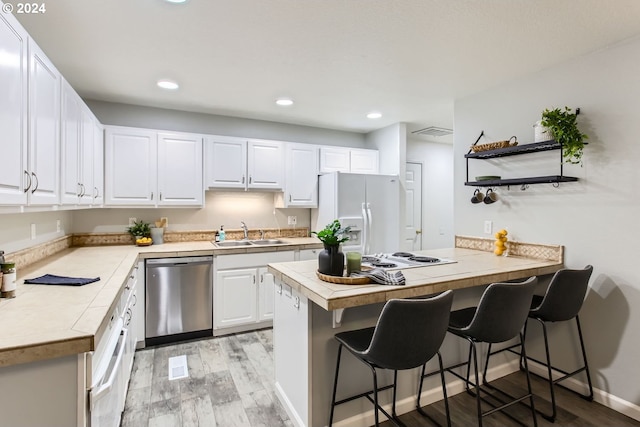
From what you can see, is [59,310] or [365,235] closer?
[59,310]

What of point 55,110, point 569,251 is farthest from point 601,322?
point 55,110

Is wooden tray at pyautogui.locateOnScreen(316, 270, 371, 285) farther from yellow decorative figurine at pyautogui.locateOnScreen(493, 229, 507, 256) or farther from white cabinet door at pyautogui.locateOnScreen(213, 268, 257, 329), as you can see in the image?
white cabinet door at pyautogui.locateOnScreen(213, 268, 257, 329)

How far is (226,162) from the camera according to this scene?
3.74m

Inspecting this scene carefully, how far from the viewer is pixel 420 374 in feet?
7.35

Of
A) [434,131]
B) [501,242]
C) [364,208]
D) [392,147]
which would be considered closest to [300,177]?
[364,208]

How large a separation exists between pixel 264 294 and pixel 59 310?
7.54 ft

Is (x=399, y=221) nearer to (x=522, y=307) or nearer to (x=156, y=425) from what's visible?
(x=522, y=307)

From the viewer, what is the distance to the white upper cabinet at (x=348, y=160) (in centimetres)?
429

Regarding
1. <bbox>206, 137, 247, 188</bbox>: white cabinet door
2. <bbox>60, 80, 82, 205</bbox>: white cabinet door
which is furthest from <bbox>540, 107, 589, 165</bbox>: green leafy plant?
<bbox>60, 80, 82, 205</bbox>: white cabinet door

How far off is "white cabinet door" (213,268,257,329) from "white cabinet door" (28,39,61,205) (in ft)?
5.92

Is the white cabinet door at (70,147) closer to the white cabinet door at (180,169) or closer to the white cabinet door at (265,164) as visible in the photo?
the white cabinet door at (180,169)

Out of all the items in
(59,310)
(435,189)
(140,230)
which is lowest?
(59,310)

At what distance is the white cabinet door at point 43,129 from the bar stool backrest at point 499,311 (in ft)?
7.61

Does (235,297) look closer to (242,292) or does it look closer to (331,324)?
(242,292)
